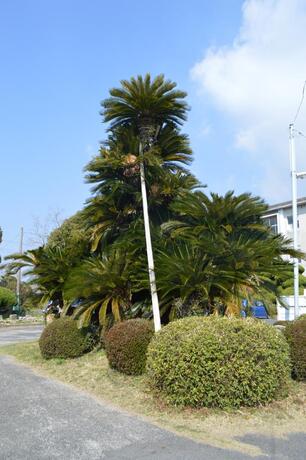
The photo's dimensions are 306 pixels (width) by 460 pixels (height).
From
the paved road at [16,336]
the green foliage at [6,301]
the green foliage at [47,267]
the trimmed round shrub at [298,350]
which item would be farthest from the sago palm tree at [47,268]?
the green foliage at [6,301]

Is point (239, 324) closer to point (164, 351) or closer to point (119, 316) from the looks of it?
point (164, 351)

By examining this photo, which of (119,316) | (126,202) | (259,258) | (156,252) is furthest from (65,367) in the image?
(259,258)

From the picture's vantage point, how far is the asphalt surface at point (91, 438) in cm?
475

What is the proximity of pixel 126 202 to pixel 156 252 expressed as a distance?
1877 millimetres

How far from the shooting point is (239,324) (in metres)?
6.54

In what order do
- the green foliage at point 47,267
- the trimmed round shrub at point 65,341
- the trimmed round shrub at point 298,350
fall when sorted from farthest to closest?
the green foliage at point 47,267 < the trimmed round shrub at point 65,341 < the trimmed round shrub at point 298,350

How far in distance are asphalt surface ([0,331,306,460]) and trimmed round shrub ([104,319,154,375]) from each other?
3.39 feet

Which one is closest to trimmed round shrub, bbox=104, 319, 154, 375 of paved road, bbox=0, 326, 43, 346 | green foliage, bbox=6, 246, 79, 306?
green foliage, bbox=6, 246, 79, 306

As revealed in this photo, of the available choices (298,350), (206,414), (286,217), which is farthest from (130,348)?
(286,217)

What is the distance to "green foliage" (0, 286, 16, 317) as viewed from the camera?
33094mm

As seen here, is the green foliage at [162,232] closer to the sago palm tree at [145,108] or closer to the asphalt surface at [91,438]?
the sago palm tree at [145,108]

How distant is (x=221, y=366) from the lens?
20.0 feet

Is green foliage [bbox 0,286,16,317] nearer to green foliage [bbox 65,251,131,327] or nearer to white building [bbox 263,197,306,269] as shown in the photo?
green foliage [bbox 65,251,131,327]

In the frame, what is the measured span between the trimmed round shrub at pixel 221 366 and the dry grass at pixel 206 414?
165 mm
